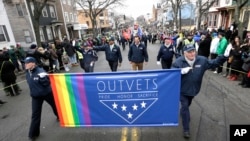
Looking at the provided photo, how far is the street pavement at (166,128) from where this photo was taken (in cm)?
406

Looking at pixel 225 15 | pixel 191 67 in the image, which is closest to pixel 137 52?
pixel 191 67

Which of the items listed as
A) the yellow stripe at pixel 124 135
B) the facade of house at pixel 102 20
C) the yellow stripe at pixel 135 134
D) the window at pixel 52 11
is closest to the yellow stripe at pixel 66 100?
the yellow stripe at pixel 124 135

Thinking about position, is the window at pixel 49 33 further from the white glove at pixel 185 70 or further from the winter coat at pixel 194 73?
the white glove at pixel 185 70

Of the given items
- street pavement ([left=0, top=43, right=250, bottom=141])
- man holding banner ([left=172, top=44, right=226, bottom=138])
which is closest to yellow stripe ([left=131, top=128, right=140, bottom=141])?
street pavement ([left=0, top=43, right=250, bottom=141])

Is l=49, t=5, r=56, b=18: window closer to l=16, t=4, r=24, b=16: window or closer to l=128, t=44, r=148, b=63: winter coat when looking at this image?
l=16, t=4, r=24, b=16: window

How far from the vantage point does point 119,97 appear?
145 inches

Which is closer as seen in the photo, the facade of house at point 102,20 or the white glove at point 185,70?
the white glove at point 185,70

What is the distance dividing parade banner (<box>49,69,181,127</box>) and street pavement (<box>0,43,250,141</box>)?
1.26 ft

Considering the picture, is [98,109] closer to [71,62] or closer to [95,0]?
[71,62]

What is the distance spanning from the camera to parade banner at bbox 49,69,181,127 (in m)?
3.54

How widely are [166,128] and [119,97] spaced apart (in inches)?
58.1

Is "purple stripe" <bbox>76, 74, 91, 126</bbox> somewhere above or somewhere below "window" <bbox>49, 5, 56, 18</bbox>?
below

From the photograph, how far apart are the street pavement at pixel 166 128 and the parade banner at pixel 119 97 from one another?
1.26 ft

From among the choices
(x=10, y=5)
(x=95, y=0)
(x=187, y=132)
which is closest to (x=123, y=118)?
(x=187, y=132)
